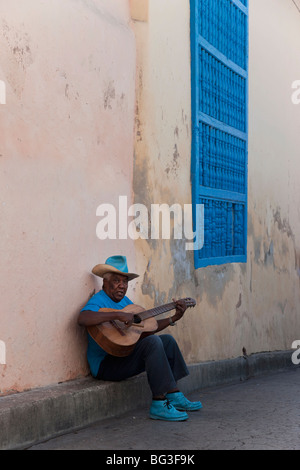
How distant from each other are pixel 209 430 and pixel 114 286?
4.03 ft

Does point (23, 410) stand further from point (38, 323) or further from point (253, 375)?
point (253, 375)

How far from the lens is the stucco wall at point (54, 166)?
4.64 meters

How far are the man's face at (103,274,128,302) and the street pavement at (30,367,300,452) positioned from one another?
2.80 feet

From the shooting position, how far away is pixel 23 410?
14.3 ft

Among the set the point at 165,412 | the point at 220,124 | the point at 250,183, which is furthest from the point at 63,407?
the point at 250,183

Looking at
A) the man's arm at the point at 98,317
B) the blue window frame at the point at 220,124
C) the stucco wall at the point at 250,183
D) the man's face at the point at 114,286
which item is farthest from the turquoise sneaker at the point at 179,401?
the blue window frame at the point at 220,124

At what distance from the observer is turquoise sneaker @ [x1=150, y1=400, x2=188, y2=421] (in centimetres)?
520

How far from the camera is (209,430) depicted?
4.93 m

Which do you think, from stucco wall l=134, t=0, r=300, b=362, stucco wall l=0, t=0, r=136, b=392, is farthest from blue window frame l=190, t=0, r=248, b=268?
stucco wall l=0, t=0, r=136, b=392

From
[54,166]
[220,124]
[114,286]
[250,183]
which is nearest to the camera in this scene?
[54,166]

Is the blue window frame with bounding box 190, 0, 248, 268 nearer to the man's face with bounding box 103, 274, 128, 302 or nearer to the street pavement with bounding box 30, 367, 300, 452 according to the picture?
the street pavement with bounding box 30, 367, 300, 452

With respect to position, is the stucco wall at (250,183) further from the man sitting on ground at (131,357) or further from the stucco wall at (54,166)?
the man sitting on ground at (131,357)

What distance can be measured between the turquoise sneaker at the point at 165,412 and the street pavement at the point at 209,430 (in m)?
0.05

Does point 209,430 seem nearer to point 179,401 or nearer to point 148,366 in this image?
point 179,401
